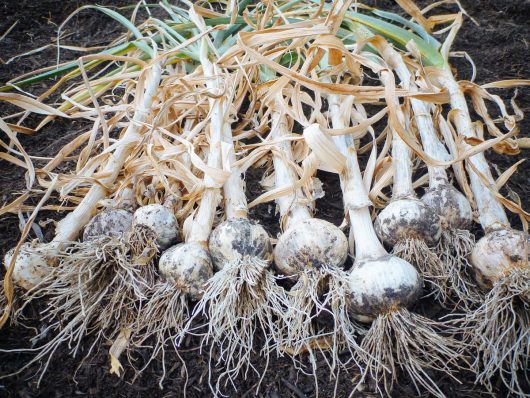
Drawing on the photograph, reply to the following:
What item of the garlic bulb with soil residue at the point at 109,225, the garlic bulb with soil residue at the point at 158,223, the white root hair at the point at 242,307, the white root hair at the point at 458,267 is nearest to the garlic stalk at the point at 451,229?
the white root hair at the point at 458,267

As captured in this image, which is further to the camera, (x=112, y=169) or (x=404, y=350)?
(x=112, y=169)

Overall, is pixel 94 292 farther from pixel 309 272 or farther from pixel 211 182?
pixel 309 272

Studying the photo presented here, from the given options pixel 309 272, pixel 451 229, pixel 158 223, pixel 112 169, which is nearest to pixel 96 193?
pixel 112 169

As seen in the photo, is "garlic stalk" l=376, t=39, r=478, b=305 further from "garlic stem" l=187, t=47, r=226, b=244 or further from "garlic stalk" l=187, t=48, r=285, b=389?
"garlic stem" l=187, t=47, r=226, b=244

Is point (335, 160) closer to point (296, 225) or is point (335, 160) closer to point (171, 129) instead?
point (296, 225)

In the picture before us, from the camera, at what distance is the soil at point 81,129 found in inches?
43.8

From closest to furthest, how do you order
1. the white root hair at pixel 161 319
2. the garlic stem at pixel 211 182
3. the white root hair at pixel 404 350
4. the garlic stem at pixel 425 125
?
the white root hair at pixel 404 350 → the white root hair at pixel 161 319 → the garlic stem at pixel 211 182 → the garlic stem at pixel 425 125

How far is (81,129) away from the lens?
6.30ft

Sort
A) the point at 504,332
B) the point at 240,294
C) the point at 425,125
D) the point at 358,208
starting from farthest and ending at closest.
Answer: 1. the point at 425,125
2. the point at 358,208
3. the point at 240,294
4. the point at 504,332

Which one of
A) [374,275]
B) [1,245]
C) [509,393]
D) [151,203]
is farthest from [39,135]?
[509,393]

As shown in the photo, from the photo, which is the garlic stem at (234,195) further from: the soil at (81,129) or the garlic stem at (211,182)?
the soil at (81,129)

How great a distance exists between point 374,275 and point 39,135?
154 centimetres

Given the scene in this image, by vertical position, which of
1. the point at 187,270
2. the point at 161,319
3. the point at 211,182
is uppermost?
the point at 211,182

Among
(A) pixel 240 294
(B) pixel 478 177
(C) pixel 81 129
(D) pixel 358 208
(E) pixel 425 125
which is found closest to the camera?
(A) pixel 240 294
